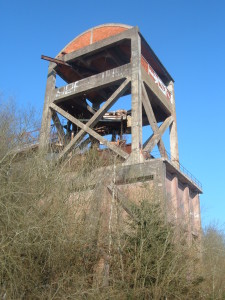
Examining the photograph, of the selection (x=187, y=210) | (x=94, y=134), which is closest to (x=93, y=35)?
(x=94, y=134)

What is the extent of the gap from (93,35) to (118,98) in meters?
4.36

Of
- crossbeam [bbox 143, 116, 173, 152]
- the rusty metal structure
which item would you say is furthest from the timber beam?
crossbeam [bbox 143, 116, 173, 152]

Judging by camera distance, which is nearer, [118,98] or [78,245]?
[78,245]

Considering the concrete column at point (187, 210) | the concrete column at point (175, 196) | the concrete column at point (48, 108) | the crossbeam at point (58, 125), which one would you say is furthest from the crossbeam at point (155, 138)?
the concrete column at point (48, 108)

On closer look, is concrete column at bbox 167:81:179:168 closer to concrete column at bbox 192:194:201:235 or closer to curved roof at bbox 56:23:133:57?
concrete column at bbox 192:194:201:235

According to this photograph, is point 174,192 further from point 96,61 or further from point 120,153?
point 96,61

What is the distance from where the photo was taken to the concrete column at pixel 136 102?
42.3 ft

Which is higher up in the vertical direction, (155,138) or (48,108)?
(48,108)

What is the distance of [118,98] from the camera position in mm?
15102

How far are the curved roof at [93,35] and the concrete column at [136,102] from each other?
1501 millimetres

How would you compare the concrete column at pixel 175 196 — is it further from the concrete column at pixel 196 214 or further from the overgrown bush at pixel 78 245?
the concrete column at pixel 196 214

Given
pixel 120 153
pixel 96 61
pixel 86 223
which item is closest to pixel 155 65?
pixel 96 61

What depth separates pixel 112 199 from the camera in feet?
36.8

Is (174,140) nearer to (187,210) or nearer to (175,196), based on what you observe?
(187,210)
